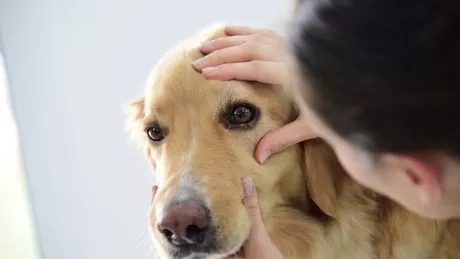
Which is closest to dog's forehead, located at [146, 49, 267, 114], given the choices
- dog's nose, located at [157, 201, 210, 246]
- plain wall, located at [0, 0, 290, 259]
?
dog's nose, located at [157, 201, 210, 246]

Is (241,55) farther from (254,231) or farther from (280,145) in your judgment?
(254,231)

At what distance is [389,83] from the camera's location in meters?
0.58

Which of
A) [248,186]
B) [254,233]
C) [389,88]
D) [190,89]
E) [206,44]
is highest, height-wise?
[206,44]

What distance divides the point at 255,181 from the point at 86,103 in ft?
3.87

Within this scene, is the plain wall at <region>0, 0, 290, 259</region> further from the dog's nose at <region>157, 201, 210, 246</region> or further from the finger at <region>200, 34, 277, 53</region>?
the dog's nose at <region>157, 201, 210, 246</region>

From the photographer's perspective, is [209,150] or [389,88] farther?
[209,150]

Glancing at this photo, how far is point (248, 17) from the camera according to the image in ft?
5.81

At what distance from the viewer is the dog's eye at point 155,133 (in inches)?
51.2

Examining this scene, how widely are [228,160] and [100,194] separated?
4.05 feet

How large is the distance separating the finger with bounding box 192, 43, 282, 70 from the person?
1.53 feet

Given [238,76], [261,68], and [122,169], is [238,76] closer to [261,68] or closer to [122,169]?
[261,68]

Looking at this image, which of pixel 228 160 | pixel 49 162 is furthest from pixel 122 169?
pixel 228 160

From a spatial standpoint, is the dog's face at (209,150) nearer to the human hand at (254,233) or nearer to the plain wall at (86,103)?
the human hand at (254,233)

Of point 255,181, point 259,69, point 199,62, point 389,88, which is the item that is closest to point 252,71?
point 259,69
